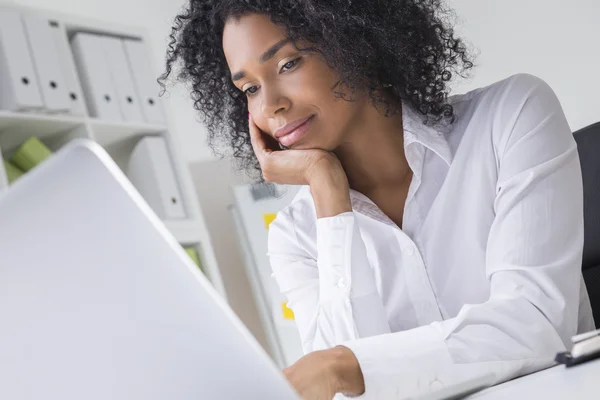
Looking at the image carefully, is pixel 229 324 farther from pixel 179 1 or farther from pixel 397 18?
pixel 179 1

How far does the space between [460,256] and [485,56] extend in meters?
2.25

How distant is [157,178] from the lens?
284cm

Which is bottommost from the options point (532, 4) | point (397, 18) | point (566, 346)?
point (566, 346)

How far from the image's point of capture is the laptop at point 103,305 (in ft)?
1.25

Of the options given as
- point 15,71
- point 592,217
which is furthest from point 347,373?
point 15,71

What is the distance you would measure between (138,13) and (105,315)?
133 inches

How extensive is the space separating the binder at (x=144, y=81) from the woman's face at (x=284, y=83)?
1.63 metres

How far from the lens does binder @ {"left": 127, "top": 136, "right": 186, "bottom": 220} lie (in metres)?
2.84

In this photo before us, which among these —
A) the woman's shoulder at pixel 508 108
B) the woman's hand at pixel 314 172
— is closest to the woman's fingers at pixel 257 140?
the woman's hand at pixel 314 172

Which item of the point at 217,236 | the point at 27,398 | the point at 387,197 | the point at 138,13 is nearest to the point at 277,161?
the point at 387,197

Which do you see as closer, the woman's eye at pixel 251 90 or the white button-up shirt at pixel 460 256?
the white button-up shirt at pixel 460 256

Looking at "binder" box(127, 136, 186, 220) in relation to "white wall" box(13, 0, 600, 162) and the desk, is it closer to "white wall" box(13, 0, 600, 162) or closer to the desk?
"white wall" box(13, 0, 600, 162)

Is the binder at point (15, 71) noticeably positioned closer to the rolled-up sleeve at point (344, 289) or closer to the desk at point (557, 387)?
the rolled-up sleeve at point (344, 289)

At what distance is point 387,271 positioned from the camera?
4.44 ft
